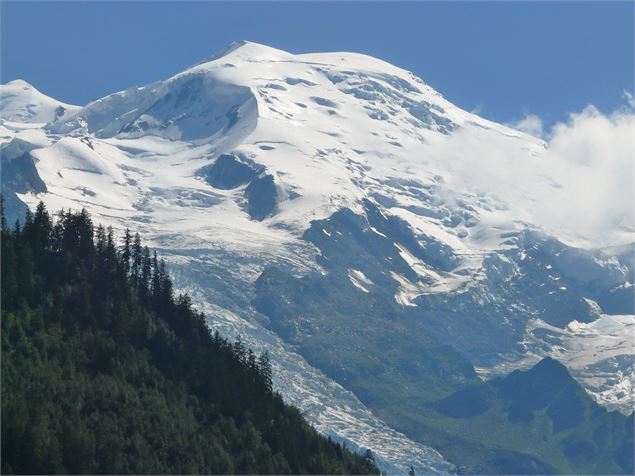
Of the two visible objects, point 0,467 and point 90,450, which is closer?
point 0,467
